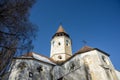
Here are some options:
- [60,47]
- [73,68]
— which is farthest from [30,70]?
[60,47]

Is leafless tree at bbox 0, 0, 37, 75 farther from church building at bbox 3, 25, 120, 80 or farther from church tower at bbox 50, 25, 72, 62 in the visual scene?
church tower at bbox 50, 25, 72, 62

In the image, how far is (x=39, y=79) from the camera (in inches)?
699

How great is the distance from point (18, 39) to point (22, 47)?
1.88ft

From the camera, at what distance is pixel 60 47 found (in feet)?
87.1

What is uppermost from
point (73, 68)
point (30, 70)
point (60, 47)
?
point (60, 47)

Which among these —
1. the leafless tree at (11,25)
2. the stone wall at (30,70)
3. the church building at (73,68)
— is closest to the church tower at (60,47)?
the church building at (73,68)

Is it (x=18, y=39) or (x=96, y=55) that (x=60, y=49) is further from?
(x=18, y=39)

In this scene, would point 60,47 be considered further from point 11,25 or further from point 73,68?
point 11,25

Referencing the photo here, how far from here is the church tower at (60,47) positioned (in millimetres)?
25344

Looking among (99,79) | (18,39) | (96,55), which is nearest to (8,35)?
(18,39)

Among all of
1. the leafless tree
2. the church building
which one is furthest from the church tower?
the leafless tree

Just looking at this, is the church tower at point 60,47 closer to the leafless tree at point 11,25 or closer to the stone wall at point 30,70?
the stone wall at point 30,70

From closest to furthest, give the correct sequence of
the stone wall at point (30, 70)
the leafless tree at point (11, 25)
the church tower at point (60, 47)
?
the leafless tree at point (11, 25)
the stone wall at point (30, 70)
the church tower at point (60, 47)

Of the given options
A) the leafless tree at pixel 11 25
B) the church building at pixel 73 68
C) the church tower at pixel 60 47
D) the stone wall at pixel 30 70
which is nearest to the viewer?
the leafless tree at pixel 11 25
